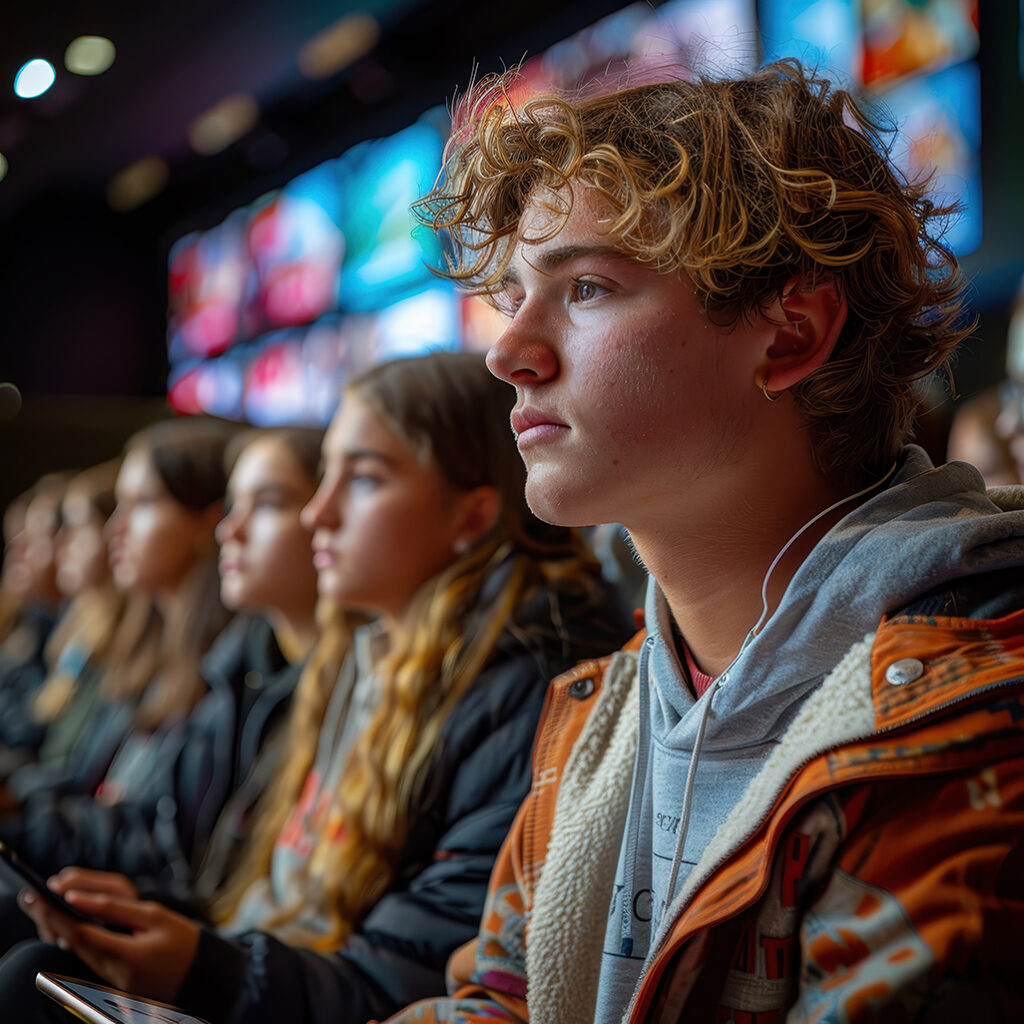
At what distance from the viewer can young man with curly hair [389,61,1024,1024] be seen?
681mm

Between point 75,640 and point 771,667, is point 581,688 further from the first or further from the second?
point 75,640

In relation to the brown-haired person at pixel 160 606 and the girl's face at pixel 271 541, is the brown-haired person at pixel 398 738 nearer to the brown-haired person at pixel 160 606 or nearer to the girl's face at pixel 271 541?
the girl's face at pixel 271 541

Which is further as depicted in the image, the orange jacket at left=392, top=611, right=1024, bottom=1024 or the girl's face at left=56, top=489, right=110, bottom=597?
the girl's face at left=56, top=489, right=110, bottom=597

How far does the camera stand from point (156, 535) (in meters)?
2.50

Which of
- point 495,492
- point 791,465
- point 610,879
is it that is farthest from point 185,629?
A: point 791,465

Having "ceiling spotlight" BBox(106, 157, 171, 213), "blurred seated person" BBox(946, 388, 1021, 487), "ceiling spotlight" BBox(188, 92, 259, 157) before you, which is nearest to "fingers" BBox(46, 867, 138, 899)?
"blurred seated person" BBox(946, 388, 1021, 487)

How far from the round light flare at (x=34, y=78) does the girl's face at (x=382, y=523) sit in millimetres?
1053

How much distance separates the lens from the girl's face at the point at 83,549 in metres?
3.09

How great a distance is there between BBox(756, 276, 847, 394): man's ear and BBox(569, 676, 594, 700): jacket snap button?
0.35 metres

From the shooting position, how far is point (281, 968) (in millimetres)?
1259

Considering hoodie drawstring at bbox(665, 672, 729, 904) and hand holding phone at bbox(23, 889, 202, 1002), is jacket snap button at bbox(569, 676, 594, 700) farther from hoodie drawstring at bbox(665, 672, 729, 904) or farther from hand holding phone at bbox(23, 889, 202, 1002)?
hand holding phone at bbox(23, 889, 202, 1002)

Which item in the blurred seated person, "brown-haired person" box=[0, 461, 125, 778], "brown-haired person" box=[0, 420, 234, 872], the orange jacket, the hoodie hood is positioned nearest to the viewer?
the orange jacket

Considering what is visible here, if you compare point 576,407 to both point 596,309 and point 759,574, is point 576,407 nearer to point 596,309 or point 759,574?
point 596,309

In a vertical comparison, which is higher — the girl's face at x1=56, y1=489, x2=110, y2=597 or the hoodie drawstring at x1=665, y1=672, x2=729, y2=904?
the girl's face at x1=56, y1=489, x2=110, y2=597
